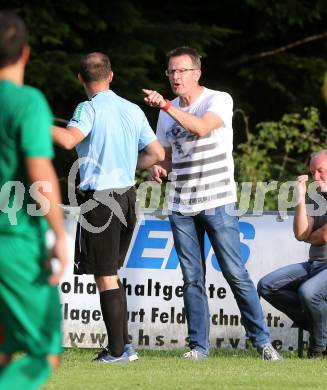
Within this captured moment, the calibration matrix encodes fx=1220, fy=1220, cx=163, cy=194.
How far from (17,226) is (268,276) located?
4808mm

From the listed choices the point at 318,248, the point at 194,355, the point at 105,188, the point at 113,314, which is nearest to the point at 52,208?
the point at 105,188

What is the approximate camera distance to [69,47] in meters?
17.3

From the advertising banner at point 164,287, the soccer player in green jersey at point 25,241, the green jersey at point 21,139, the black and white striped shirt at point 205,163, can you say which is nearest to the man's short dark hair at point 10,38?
the soccer player in green jersey at point 25,241

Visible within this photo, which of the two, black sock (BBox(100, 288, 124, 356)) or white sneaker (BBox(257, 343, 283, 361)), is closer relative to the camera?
black sock (BBox(100, 288, 124, 356))

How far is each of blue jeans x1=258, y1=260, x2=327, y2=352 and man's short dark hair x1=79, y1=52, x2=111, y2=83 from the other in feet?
7.19

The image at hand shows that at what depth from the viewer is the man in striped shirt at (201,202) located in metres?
8.84

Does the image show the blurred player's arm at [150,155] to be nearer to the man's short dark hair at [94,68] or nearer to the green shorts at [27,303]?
the man's short dark hair at [94,68]

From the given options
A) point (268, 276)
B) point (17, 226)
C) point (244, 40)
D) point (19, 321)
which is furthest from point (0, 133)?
point (244, 40)

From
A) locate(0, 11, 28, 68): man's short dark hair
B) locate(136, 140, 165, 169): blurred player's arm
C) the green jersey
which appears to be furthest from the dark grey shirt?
locate(0, 11, 28, 68): man's short dark hair

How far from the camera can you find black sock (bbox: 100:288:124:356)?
8328 millimetres

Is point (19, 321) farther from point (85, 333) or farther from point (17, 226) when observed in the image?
point (85, 333)

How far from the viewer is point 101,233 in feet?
27.3

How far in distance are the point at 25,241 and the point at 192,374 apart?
3130mm

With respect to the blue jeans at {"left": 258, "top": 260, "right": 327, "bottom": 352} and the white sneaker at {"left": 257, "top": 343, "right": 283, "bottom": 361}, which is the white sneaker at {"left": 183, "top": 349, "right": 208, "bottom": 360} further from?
the blue jeans at {"left": 258, "top": 260, "right": 327, "bottom": 352}
